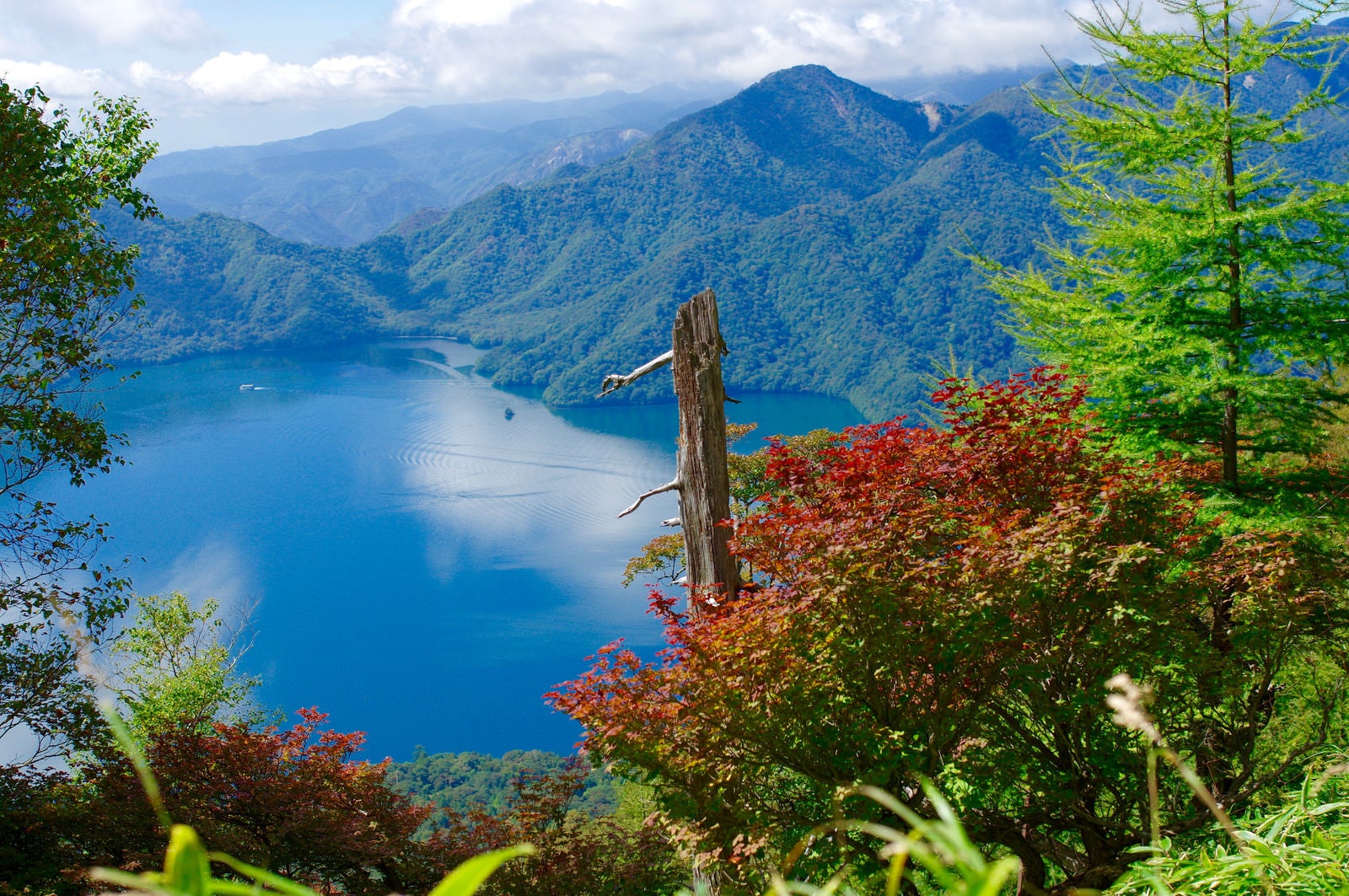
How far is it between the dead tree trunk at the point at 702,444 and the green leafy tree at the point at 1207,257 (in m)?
1.78

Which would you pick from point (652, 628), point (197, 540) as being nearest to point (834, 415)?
point (652, 628)

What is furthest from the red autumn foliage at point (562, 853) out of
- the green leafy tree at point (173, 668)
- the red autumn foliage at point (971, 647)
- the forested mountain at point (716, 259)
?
the forested mountain at point (716, 259)

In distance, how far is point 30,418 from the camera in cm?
420

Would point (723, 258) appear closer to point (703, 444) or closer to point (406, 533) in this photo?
point (406, 533)

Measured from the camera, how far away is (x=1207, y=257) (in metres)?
4.01

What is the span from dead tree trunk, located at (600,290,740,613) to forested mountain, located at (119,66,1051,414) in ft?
141

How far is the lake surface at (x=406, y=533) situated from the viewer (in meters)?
22.1

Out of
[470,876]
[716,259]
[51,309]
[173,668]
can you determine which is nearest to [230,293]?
[716,259]

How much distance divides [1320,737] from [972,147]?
100m

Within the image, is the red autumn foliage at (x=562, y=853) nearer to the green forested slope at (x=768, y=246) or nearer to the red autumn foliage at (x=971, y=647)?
the red autumn foliage at (x=971, y=647)

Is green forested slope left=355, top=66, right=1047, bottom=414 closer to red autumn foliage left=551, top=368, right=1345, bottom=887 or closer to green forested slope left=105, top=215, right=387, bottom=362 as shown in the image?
green forested slope left=105, top=215, right=387, bottom=362

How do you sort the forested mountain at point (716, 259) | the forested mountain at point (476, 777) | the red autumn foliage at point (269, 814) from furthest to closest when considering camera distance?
the forested mountain at point (716, 259), the forested mountain at point (476, 777), the red autumn foliage at point (269, 814)

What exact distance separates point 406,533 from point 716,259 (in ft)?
156

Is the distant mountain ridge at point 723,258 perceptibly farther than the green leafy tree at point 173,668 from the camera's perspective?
Yes
